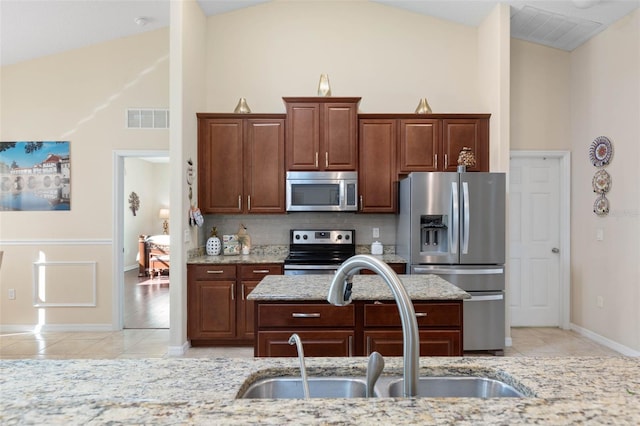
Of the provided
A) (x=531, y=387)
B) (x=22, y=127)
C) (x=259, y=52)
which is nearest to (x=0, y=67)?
(x=22, y=127)

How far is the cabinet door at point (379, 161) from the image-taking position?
424cm

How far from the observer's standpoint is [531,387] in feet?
3.01

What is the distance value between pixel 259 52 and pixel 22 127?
286 cm

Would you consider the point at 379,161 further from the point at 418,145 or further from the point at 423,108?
the point at 423,108

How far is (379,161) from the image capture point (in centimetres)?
425

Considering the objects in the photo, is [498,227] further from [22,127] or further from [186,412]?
[22,127]

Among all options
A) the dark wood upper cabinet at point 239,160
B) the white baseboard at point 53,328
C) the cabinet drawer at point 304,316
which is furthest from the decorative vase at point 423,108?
the white baseboard at point 53,328

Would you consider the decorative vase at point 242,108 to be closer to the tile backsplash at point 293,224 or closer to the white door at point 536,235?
the tile backsplash at point 293,224

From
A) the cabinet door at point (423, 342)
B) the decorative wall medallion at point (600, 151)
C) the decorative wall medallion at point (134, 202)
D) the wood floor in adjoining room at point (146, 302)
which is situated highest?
the decorative wall medallion at point (600, 151)

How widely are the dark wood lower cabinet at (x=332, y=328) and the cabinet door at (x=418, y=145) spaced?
2283 mm

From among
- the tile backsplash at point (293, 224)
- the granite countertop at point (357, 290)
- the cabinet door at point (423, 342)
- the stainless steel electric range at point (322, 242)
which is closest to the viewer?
the granite countertop at point (357, 290)

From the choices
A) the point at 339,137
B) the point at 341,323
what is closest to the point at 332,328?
the point at 341,323

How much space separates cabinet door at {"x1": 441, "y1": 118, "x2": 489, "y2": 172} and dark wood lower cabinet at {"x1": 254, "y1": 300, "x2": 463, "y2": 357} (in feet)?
7.93

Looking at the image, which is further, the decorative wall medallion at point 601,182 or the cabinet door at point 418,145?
the cabinet door at point 418,145
